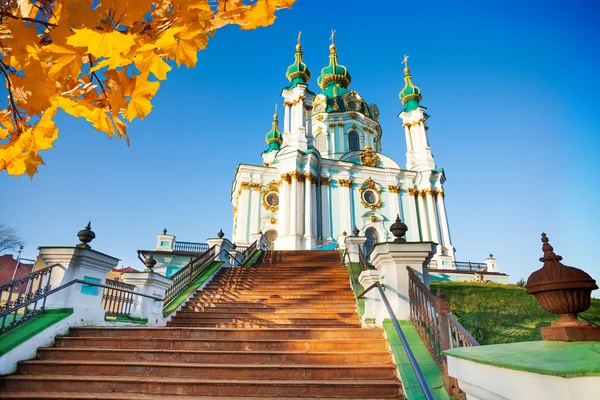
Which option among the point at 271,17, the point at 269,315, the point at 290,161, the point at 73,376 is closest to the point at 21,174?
the point at 271,17

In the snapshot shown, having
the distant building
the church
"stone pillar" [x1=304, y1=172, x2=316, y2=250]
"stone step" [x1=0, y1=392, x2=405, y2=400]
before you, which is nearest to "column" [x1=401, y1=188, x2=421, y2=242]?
the church

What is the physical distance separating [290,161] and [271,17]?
86.0 feet

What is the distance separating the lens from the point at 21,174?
1729 millimetres

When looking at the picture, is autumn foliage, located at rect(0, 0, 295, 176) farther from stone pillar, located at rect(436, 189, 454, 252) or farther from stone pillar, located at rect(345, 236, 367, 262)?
stone pillar, located at rect(436, 189, 454, 252)

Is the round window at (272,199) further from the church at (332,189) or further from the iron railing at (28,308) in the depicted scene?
the iron railing at (28,308)

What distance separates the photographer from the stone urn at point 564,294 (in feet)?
4.83

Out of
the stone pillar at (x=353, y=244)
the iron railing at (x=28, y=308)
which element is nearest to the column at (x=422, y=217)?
the stone pillar at (x=353, y=244)

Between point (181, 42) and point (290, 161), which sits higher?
point (290, 161)

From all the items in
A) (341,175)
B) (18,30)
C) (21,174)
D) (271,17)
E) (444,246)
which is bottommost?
(21,174)

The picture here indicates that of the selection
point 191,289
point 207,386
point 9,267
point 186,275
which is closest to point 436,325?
point 207,386

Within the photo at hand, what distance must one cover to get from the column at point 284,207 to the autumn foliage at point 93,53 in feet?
79.7

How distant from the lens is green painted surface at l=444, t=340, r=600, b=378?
1.18m

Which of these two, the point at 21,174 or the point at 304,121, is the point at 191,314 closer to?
the point at 21,174

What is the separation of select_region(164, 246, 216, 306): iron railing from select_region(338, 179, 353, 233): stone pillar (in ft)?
52.4
